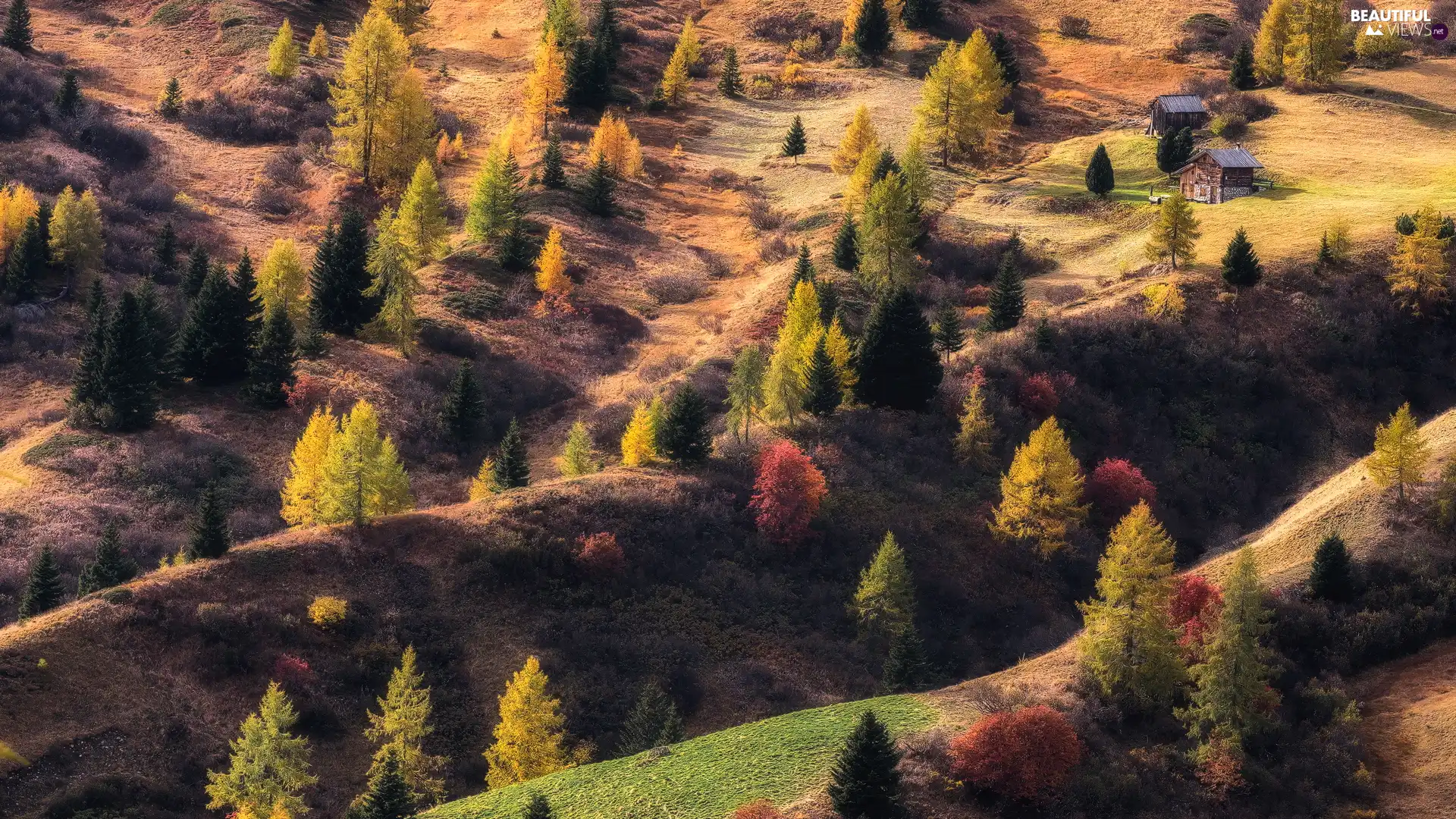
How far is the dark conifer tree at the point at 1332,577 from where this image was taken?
61.5m

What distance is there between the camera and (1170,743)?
56.2m

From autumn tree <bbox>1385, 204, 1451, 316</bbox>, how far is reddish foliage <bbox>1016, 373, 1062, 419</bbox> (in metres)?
24.9

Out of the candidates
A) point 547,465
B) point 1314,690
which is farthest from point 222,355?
point 1314,690

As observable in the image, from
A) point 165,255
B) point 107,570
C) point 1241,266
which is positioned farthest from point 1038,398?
point 165,255

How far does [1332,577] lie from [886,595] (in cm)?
1991

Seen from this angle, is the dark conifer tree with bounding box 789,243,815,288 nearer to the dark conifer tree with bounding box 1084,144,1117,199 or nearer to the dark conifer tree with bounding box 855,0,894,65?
A: the dark conifer tree with bounding box 1084,144,1117,199

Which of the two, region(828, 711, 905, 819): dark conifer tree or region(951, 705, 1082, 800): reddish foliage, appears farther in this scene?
region(951, 705, 1082, 800): reddish foliage

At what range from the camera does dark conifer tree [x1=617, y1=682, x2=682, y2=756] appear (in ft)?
197

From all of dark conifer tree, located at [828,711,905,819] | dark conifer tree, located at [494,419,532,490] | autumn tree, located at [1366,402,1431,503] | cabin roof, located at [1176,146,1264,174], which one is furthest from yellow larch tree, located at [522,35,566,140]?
dark conifer tree, located at [828,711,905,819]

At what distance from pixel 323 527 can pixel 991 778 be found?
3539cm

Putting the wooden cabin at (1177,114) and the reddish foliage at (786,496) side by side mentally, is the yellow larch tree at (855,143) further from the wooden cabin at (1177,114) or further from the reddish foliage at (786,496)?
the reddish foliage at (786,496)

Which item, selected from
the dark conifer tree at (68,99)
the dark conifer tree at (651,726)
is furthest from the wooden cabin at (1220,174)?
the dark conifer tree at (68,99)

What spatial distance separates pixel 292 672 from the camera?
64125mm

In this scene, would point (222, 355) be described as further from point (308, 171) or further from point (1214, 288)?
point (1214, 288)
